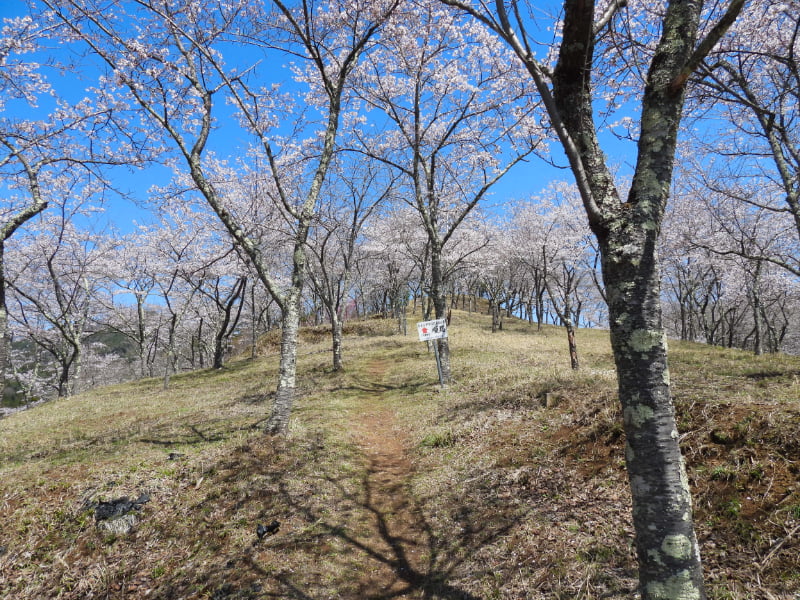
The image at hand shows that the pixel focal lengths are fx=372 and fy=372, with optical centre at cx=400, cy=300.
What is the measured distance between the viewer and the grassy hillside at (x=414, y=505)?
384cm

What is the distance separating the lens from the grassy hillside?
12.6ft

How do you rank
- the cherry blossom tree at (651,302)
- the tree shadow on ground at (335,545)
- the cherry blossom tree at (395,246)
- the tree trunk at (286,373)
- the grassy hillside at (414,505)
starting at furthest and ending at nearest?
the cherry blossom tree at (395,246) → the tree trunk at (286,373) → the tree shadow on ground at (335,545) → the grassy hillside at (414,505) → the cherry blossom tree at (651,302)

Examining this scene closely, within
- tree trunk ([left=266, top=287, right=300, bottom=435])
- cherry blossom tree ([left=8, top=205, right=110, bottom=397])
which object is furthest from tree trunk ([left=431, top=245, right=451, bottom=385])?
cherry blossom tree ([left=8, top=205, right=110, bottom=397])

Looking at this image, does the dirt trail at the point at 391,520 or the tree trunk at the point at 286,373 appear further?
the tree trunk at the point at 286,373

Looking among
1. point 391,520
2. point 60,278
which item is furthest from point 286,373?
point 60,278

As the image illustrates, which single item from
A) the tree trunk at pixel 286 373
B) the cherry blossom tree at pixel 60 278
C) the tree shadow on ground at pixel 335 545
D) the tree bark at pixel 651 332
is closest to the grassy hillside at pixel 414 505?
the tree shadow on ground at pixel 335 545

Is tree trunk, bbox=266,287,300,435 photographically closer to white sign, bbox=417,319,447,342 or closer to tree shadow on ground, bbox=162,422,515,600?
tree shadow on ground, bbox=162,422,515,600

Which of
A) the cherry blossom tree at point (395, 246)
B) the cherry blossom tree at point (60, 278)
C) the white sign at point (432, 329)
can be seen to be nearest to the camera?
the white sign at point (432, 329)

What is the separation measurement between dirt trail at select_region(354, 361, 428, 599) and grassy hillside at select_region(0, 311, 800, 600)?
0.03m

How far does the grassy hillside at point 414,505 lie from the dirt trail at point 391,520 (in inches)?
1.2

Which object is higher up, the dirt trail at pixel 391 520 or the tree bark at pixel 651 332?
the tree bark at pixel 651 332

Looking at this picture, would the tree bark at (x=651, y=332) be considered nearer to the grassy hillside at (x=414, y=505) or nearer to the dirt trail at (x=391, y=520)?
the grassy hillside at (x=414, y=505)

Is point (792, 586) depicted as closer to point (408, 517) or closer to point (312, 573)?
point (408, 517)

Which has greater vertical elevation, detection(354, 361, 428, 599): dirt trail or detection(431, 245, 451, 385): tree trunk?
detection(431, 245, 451, 385): tree trunk
